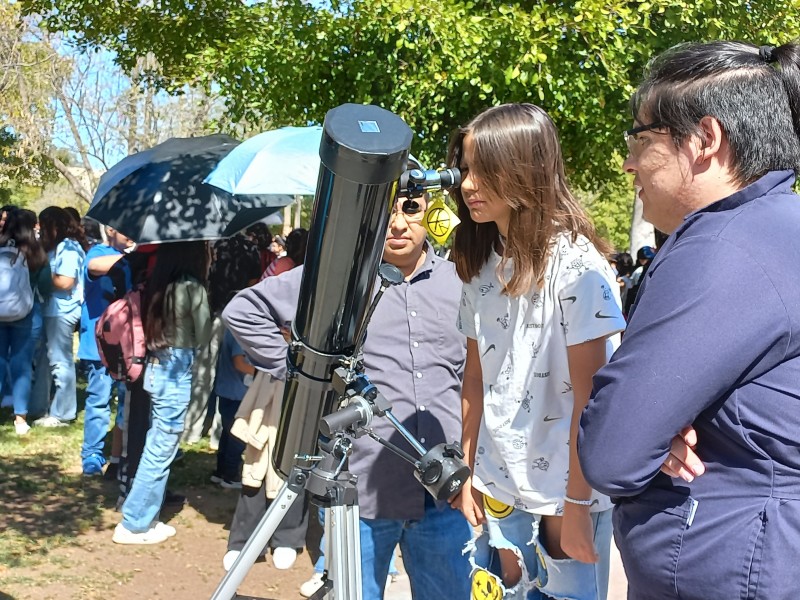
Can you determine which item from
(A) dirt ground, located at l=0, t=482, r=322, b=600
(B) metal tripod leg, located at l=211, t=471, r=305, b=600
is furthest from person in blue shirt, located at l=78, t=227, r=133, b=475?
(B) metal tripod leg, located at l=211, t=471, r=305, b=600

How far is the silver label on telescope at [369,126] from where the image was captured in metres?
1.68

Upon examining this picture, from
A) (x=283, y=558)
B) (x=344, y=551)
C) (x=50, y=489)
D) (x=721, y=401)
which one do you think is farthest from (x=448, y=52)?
(x=721, y=401)

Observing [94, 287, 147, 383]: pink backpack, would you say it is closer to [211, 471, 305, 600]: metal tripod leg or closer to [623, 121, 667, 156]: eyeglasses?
[211, 471, 305, 600]: metal tripod leg

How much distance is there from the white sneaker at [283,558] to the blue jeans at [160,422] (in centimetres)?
80

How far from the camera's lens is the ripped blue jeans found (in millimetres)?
2094

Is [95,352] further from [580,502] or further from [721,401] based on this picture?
[721,401]

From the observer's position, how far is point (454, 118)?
257 inches

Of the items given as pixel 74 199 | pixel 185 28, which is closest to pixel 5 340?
pixel 185 28

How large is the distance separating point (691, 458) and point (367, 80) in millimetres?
5138

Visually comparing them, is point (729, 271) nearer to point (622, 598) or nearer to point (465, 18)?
point (622, 598)

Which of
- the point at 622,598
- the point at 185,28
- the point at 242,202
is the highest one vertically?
the point at 185,28

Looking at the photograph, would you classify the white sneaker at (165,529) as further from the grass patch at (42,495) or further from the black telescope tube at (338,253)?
the black telescope tube at (338,253)

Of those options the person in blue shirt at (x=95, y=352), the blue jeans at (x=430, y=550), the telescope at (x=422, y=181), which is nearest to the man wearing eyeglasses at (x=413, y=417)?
the blue jeans at (x=430, y=550)

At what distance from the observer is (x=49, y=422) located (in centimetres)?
767
